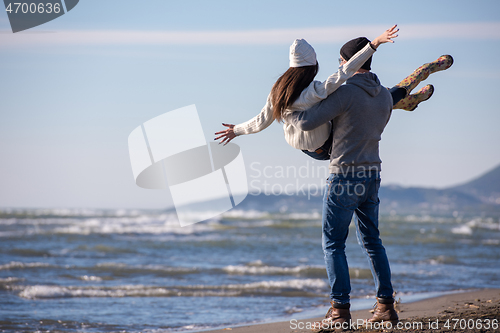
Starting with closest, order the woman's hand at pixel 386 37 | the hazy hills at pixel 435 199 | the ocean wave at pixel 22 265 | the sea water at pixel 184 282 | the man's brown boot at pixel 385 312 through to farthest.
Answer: the woman's hand at pixel 386 37 → the man's brown boot at pixel 385 312 → the sea water at pixel 184 282 → the ocean wave at pixel 22 265 → the hazy hills at pixel 435 199

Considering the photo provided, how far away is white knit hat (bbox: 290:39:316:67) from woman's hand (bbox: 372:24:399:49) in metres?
0.33

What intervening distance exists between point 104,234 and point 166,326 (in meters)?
10.6

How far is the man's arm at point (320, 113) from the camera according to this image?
2.18 metres

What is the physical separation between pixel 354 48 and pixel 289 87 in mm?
427

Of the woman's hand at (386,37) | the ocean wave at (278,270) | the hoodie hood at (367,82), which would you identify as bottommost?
the ocean wave at (278,270)

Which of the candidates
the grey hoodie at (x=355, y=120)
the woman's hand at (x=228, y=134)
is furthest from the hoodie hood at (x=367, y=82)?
the woman's hand at (x=228, y=134)

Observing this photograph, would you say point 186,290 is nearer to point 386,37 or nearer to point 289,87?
point 289,87

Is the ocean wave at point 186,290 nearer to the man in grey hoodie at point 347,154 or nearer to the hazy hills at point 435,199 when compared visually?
the man in grey hoodie at point 347,154

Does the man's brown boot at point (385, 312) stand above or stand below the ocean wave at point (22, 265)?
below

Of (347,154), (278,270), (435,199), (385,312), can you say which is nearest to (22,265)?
(278,270)

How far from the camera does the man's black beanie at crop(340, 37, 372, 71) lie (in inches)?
89.7

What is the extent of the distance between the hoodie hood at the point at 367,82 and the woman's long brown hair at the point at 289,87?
23cm

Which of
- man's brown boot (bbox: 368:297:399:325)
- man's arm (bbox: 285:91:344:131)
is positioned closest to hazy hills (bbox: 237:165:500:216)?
man's brown boot (bbox: 368:297:399:325)

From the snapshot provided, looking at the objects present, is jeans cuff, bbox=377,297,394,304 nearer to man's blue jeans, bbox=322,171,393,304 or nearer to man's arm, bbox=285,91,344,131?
man's blue jeans, bbox=322,171,393,304
